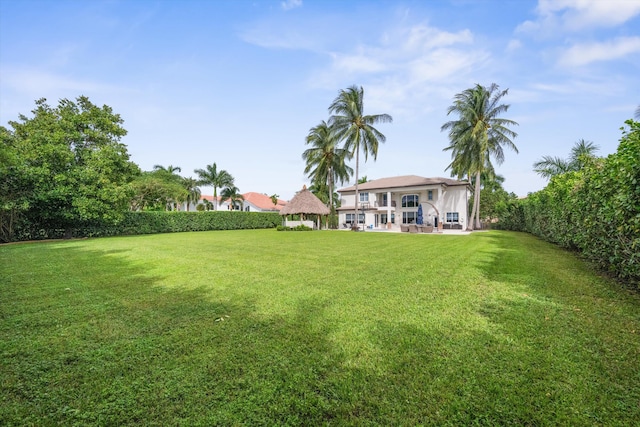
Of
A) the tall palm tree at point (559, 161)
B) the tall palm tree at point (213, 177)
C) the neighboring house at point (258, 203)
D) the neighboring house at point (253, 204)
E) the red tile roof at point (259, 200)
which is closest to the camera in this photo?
the tall palm tree at point (559, 161)

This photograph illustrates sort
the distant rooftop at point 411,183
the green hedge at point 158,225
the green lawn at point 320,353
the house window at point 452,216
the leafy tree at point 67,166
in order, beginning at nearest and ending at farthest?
1. the green lawn at point 320,353
2. the leafy tree at point 67,166
3. the green hedge at point 158,225
4. the distant rooftop at point 411,183
5. the house window at point 452,216

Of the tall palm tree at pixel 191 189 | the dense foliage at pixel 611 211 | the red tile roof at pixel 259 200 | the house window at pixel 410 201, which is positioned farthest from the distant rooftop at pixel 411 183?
the tall palm tree at pixel 191 189

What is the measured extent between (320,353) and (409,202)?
110ft

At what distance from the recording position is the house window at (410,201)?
112 ft

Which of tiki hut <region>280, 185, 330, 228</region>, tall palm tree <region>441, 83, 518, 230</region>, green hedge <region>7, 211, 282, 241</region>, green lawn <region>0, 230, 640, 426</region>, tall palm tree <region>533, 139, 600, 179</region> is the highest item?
tall palm tree <region>441, 83, 518, 230</region>

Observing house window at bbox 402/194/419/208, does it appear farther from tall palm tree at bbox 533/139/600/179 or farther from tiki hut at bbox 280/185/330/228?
tall palm tree at bbox 533/139/600/179

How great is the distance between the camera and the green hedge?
1850cm

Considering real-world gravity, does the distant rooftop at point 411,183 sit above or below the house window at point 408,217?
above

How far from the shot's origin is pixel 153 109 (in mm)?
14453

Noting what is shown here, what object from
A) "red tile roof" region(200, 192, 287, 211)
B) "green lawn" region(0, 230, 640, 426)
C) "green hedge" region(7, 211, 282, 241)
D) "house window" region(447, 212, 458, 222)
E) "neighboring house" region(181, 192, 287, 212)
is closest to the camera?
"green lawn" region(0, 230, 640, 426)

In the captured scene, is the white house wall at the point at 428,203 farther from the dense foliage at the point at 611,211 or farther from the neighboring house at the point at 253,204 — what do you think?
the neighboring house at the point at 253,204

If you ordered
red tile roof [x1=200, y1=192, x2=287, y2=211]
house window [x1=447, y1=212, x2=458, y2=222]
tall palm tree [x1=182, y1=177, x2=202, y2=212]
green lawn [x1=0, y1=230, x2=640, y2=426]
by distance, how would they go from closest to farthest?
1. green lawn [x1=0, y1=230, x2=640, y2=426]
2. house window [x1=447, y1=212, x2=458, y2=222]
3. tall palm tree [x1=182, y1=177, x2=202, y2=212]
4. red tile roof [x1=200, y1=192, x2=287, y2=211]

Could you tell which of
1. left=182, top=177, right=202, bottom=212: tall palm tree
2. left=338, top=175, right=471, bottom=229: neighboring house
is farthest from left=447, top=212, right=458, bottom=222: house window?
left=182, top=177, right=202, bottom=212: tall palm tree

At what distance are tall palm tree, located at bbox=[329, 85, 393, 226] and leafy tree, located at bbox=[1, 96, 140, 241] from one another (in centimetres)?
1954
